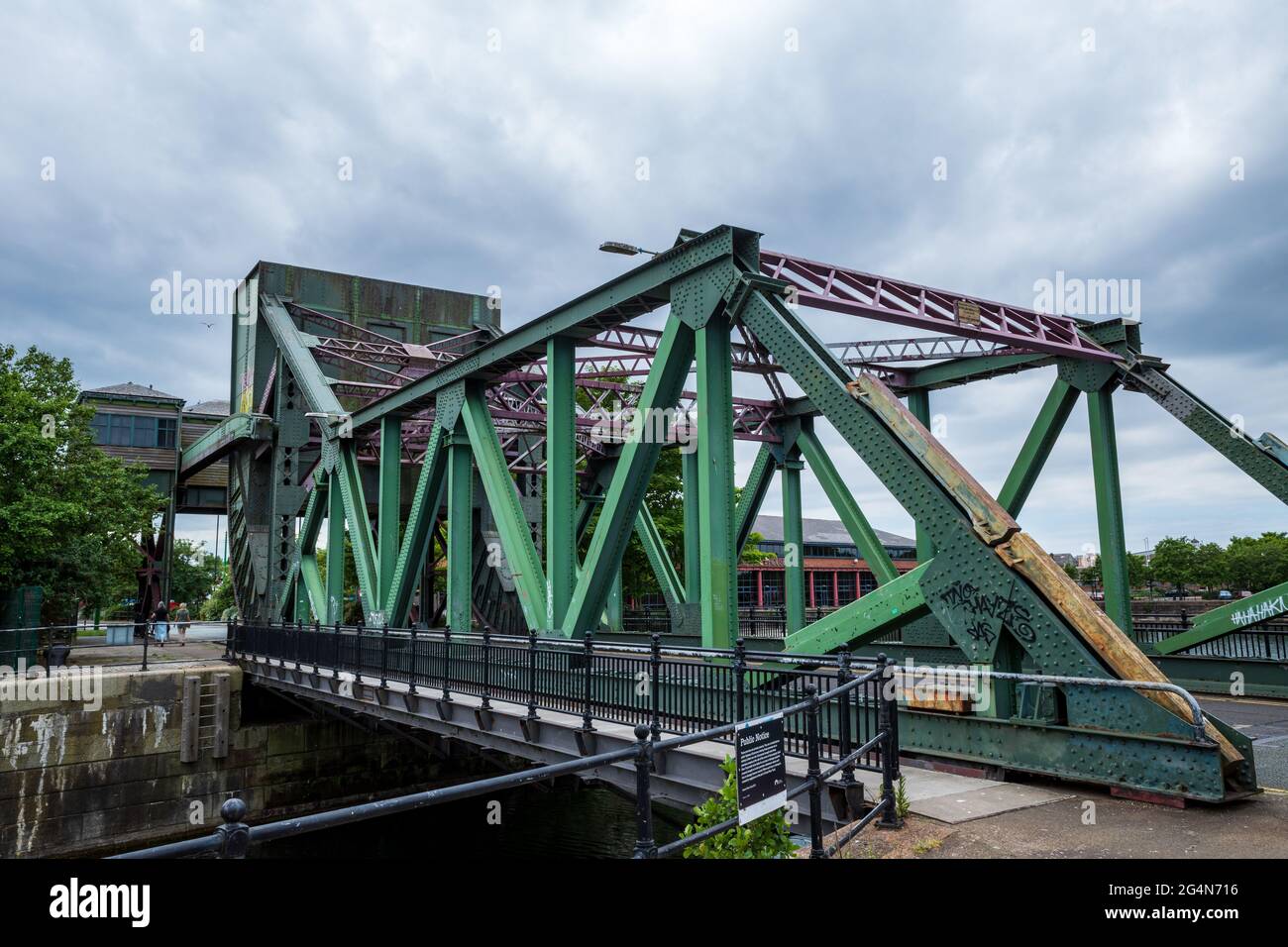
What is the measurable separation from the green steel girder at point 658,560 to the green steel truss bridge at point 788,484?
9cm

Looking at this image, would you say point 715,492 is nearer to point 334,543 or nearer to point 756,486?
point 756,486

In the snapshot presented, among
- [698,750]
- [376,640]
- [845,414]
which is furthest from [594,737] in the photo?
[376,640]

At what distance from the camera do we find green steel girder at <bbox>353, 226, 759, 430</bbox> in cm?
1178

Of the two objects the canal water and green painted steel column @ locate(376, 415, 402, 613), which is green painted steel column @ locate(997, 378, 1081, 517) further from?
green painted steel column @ locate(376, 415, 402, 613)

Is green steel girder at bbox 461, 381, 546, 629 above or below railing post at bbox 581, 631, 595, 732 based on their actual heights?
above

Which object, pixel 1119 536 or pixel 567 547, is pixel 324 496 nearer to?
pixel 567 547

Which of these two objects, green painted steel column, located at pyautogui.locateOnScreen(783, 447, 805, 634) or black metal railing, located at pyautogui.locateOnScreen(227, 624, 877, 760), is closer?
black metal railing, located at pyautogui.locateOnScreen(227, 624, 877, 760)

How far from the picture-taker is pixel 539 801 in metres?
23.9

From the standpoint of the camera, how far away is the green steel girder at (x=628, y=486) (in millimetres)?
12703

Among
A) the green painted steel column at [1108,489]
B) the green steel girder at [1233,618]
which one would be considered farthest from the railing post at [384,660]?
the green steel girder at [1233,618]

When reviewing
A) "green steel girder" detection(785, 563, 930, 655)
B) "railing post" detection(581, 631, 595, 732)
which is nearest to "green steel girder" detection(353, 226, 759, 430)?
"green steel girder" detection(785, 563, 930, 655)

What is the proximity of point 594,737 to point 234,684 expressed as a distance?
16.1 metres

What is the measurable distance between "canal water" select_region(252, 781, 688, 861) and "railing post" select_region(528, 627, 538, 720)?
26.3 ft

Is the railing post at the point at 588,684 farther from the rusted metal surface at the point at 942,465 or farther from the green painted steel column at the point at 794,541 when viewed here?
the green painted steel column at the point at 794,541
